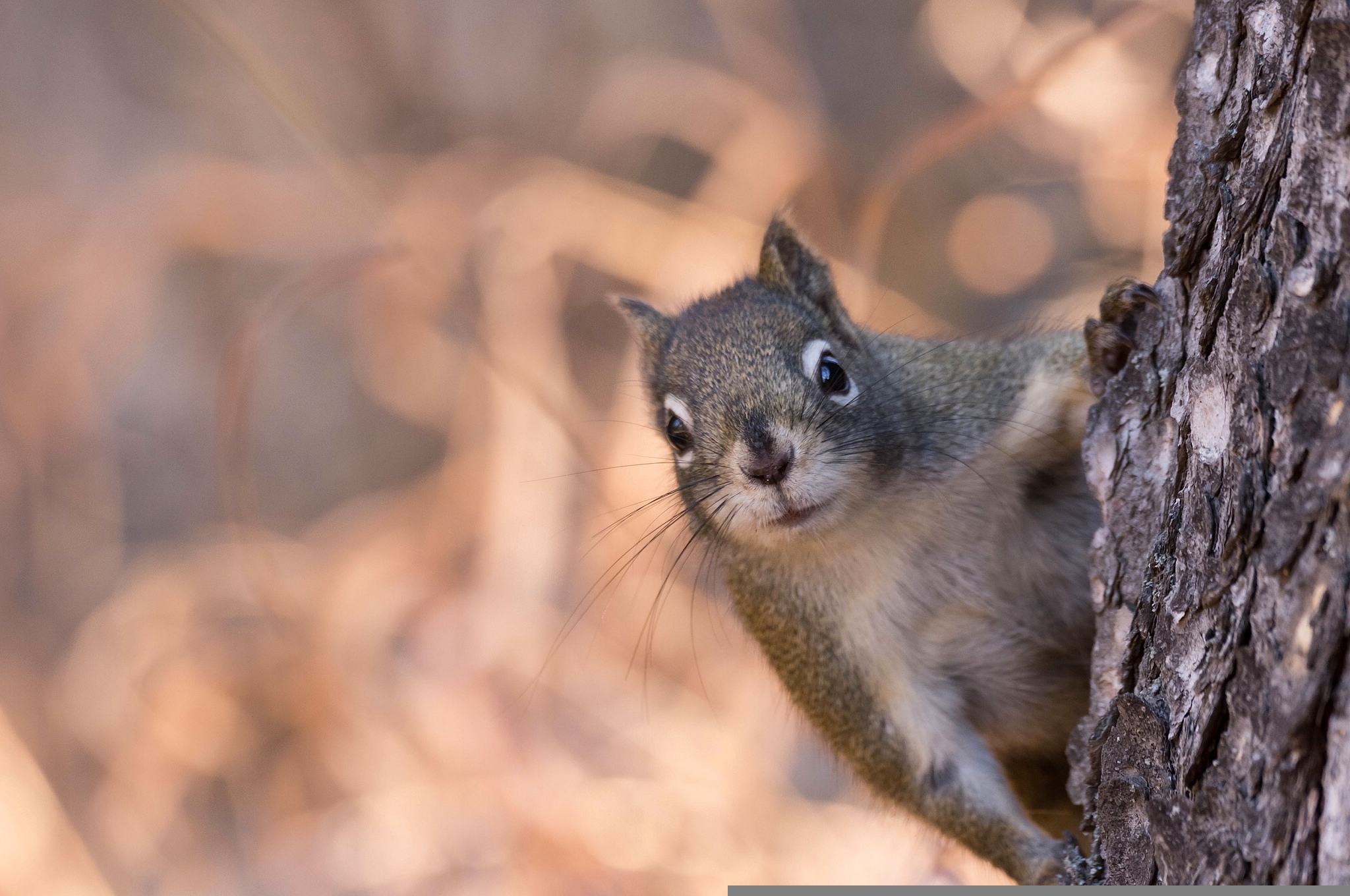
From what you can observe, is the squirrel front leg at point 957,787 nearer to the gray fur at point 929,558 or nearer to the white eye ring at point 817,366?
the gray fur at point 929,558

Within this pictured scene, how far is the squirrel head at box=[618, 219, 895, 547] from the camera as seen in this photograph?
1.87 metres

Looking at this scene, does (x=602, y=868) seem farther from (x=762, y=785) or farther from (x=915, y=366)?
(x=915, y=366)

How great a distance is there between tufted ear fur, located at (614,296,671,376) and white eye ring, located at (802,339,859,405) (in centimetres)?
38

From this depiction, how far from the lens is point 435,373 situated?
448 cm

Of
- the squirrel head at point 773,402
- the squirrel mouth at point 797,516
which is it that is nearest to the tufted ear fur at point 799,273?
the squirrel head at point 773,402

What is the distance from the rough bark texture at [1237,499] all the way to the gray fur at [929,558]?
0.41 meters

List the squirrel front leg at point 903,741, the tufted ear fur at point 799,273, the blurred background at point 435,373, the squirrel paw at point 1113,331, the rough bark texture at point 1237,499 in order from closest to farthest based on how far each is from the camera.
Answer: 1. the rough bark texture at point 1237,499
2. the squirrel paw at point 1113,331
3. the squirrel front leg at point 903,741
4. the tufted ear fur at point 799,273
5. the blurred background at point 435,373

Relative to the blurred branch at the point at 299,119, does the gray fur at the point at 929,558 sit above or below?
below

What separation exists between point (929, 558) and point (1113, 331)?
584 mm

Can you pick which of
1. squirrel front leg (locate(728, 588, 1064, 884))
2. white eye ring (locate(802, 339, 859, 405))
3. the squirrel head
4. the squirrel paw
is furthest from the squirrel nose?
the squirrel paw

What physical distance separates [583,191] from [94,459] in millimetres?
2293

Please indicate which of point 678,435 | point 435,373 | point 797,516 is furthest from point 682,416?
point 435,373

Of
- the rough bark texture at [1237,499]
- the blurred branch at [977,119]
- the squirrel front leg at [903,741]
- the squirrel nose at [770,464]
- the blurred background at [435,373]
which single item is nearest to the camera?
the rough bark texture at [1237,499]

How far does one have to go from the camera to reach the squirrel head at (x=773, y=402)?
6.15 feet
